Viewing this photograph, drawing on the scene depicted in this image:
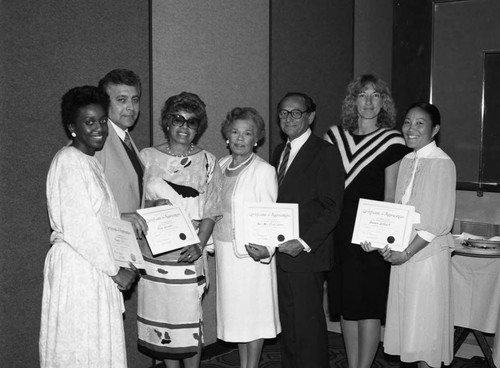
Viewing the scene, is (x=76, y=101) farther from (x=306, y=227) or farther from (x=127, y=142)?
→ (x=306, y=227)

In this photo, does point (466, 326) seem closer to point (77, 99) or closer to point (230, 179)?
point (230, 179)

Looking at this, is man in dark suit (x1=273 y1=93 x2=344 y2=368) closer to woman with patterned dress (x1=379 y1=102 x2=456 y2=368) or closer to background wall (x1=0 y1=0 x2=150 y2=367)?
woman with patterned dress (x1=379 y1=102 x2=456 y2=368)

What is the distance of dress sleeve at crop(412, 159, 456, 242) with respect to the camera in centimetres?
324

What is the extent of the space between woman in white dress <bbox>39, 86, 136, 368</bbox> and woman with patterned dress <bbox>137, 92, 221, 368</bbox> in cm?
66

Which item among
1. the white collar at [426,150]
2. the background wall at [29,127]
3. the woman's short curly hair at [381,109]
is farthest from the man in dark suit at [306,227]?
the background wall at [29,127]

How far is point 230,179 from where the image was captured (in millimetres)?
3479

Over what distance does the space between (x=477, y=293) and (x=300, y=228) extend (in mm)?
1595

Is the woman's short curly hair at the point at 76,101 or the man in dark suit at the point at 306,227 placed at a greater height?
the woman's short curly hair at the point at 76,101

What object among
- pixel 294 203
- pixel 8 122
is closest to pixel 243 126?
pixel 294 203

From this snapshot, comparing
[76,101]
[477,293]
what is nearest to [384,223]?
[477,293]

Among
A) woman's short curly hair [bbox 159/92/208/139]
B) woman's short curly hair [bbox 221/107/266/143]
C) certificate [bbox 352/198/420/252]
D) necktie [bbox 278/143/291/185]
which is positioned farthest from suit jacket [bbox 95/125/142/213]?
certificate [bbox 352/198/420/252]

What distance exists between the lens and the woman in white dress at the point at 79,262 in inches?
100

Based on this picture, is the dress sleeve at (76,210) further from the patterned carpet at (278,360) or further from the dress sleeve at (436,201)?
the patterned carpet at (278,360)

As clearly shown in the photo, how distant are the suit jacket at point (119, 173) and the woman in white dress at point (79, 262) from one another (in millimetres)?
358
